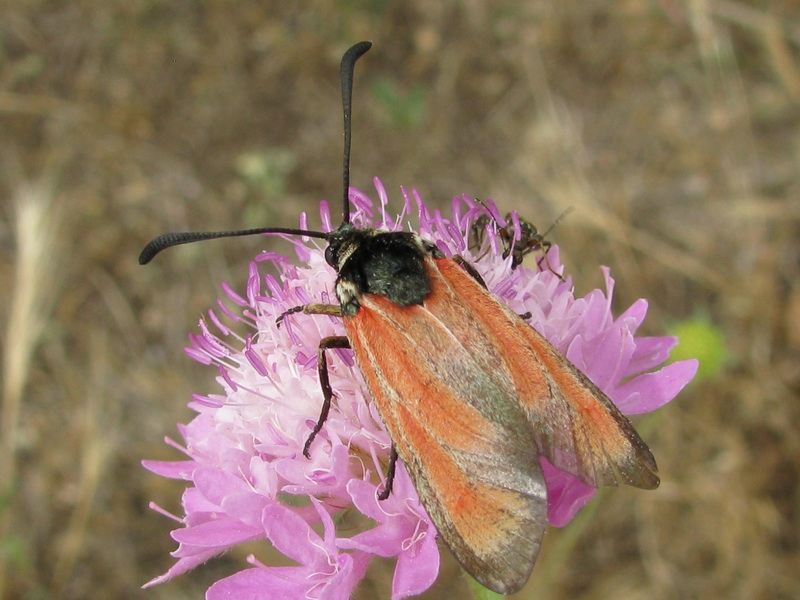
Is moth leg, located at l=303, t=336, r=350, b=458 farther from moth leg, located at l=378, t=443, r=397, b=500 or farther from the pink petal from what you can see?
the pink petal

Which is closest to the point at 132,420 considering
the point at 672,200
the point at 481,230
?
the point at 481,230

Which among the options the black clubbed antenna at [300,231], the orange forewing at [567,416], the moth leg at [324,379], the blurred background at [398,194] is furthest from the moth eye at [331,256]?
the blurred background at [398,194]

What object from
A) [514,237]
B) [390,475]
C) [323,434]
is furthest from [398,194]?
[390,475]

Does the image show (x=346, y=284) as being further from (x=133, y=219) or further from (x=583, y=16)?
(x=583, y=16)

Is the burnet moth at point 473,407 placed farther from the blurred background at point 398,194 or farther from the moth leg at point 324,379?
the blurred background at point 398,194

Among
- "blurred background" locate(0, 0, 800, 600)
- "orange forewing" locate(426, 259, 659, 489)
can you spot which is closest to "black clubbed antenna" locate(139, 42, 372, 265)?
"orange forewing" locate(426, 259, 659, 489)

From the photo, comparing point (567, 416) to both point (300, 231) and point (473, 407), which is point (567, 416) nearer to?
point (473, 407)
